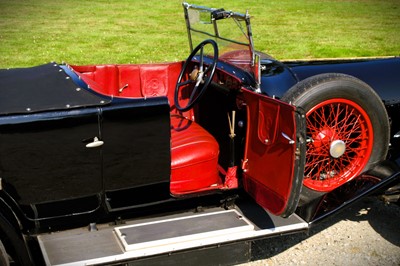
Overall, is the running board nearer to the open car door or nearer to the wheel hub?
the open car door

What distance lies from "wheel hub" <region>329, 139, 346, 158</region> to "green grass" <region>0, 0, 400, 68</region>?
7380 mm

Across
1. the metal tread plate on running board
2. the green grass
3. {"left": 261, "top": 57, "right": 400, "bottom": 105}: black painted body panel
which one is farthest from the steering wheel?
the green grass

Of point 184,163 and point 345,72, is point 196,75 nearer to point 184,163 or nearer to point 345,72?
point 184,163

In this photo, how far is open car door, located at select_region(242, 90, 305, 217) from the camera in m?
2.89

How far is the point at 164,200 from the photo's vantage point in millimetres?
3219

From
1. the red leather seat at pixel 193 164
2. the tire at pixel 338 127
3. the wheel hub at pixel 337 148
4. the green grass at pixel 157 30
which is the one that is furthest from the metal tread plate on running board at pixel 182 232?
the green grass at pixel 157 30

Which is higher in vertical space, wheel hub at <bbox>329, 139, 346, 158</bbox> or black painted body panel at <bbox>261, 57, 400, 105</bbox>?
black painted body panel at <bbox>261, 57, 400, 105</bbox>

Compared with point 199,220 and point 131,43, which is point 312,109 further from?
point 131,43

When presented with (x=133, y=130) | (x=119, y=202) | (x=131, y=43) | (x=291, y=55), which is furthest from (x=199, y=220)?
(x=131, y=43)

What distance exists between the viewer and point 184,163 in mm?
3293

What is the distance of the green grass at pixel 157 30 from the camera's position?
11.1m

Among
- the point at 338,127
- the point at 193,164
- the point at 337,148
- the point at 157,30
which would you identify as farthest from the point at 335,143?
the point at 157,30

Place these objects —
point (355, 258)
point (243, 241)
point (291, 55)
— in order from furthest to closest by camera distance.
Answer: point (291, 55)
point (355, 258)
point (243, 241)

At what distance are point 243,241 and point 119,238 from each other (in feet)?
2.35
